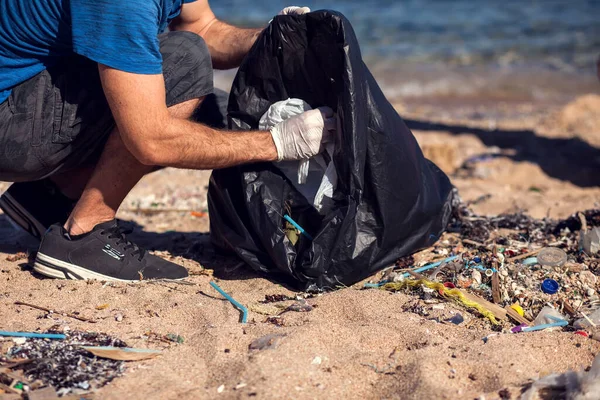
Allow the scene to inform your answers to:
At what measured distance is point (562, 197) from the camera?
4.09 metres

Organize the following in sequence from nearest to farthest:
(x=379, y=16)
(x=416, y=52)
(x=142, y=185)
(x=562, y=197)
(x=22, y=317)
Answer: (x=22, y=317) → (x=562, y=197) → (x=142, y=185) → (x=416, y=52) → (x=379, y=16)

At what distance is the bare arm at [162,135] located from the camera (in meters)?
2.21

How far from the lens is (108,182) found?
2574 millimetres

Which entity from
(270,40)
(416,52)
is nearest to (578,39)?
(416,52)

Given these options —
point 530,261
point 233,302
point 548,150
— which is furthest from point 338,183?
point 548,150

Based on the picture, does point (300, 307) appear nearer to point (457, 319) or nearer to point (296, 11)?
point (457, 319)

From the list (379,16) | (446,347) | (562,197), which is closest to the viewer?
(446,347)

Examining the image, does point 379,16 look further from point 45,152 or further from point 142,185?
point 45,152

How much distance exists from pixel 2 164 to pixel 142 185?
1.89m

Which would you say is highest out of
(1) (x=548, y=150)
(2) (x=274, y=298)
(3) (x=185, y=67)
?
(3) (x=185, y=67)

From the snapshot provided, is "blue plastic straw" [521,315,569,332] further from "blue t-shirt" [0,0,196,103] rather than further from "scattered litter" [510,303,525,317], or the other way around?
"blue t-shirt" [0,0,196,103]

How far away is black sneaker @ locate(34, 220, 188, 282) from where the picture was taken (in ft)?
8.43

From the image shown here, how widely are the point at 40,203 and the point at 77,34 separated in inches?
39.9

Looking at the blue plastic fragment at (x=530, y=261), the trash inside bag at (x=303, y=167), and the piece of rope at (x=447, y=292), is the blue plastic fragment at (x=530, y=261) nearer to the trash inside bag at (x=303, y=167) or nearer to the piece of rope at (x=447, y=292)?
the piece of rope at (x=447, y=292)
